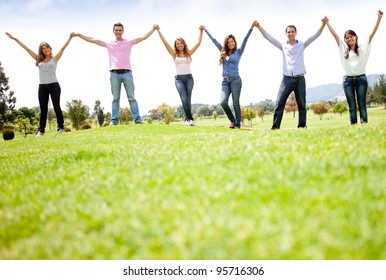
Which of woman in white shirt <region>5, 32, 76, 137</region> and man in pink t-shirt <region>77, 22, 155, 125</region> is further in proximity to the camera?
man in pink t-shirt <region>77, 22, 155, 125</region>

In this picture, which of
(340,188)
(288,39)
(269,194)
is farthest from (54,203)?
(288,39)

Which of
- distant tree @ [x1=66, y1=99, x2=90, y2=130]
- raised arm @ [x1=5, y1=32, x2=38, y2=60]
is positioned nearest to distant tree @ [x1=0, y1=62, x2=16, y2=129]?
distant tree @ [x1=66, y1=99, x2=90, y2=130]

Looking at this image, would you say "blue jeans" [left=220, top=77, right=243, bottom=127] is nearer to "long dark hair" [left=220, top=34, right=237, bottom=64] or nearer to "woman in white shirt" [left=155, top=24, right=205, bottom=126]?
"long dark hair" [left=220, top=34, right=237, bottom=64]

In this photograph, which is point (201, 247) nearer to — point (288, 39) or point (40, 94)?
point (288, 39)

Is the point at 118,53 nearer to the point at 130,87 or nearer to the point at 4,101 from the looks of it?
the point at 130,87

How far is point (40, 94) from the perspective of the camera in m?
16.9

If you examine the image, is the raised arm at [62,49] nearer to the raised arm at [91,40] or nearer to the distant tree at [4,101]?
the raised arm at [91,40]

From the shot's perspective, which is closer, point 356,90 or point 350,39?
point 350,39

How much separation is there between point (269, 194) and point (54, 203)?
3301 mm

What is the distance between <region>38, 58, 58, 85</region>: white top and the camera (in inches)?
656

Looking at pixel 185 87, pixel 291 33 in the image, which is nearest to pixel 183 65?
pixel 185 87

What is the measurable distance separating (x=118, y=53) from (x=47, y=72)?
3.91 meters

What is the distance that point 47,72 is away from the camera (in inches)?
658

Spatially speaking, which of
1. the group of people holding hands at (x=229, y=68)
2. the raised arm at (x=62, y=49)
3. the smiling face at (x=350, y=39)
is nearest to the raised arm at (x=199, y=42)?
the group of people holding hands at (x=229, y=68)
